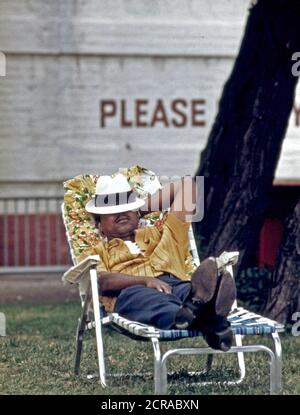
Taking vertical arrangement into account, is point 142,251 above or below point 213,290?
below

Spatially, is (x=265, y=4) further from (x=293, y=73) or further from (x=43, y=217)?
(x=43, y=217)

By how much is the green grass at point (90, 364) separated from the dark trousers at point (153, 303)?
16.7 inches

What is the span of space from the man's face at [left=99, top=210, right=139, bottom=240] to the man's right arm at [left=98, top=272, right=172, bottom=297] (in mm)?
335

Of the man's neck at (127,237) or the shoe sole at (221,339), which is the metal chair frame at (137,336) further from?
the man's neck at (127,237)

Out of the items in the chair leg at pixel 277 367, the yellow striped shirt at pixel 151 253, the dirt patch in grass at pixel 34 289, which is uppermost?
the yellow striped shirt at pixel 151 253

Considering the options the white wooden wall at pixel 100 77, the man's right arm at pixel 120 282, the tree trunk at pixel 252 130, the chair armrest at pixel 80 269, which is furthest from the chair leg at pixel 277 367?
the white wooden wall at pixel 100 77

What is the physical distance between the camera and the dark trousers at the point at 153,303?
6570 millimetres

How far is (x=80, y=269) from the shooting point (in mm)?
7023

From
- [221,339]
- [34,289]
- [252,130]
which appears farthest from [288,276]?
[34,289]

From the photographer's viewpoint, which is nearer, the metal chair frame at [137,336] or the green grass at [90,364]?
the metal chair frame at [137,336]

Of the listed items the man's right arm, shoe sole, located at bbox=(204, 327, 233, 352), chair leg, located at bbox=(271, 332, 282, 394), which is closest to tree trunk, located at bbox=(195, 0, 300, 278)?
the man's right arm

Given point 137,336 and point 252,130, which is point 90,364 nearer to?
point 137,336

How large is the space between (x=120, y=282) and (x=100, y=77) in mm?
9273

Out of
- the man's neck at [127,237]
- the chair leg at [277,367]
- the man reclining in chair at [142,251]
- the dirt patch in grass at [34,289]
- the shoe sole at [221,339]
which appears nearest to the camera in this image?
the shoe sole at [221,339]
